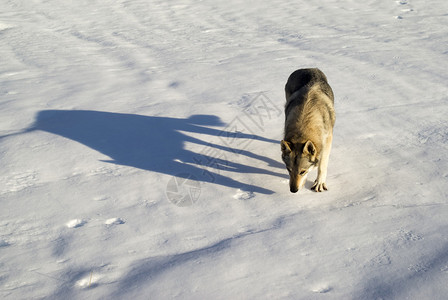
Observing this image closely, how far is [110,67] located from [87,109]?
2.62 m

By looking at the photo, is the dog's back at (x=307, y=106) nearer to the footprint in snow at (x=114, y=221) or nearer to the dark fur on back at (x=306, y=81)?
the dark fur on back at (x=306, y=81)

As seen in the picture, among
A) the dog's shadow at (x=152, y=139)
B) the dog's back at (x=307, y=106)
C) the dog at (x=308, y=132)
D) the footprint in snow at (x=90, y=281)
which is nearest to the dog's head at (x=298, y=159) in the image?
the dog at (x=308, y=132)

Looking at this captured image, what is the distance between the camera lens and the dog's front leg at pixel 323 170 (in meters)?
5.62

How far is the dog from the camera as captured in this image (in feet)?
17.3

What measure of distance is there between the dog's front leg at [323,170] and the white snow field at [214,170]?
0.11m

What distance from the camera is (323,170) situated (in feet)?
18.6

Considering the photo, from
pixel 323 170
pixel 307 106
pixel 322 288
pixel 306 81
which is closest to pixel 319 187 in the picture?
pixel 323 170

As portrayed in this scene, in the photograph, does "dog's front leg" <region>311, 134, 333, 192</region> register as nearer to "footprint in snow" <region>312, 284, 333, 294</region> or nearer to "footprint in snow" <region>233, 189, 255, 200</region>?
"footprint in snow" <region>233, 189, 255, 200</region>

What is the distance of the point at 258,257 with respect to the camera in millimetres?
4473

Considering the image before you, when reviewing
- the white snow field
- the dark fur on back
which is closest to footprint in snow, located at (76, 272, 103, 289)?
the white snow field

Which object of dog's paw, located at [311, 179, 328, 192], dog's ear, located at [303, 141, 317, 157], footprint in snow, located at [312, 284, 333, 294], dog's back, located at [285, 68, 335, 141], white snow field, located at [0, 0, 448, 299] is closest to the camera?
footprint in snow, located at [312, 284, 333, 294]

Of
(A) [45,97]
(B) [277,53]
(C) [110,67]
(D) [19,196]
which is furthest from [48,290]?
(B) [277,53]

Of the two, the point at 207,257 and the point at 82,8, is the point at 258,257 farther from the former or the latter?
the point at 82,8

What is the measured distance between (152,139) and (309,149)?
2827mm
